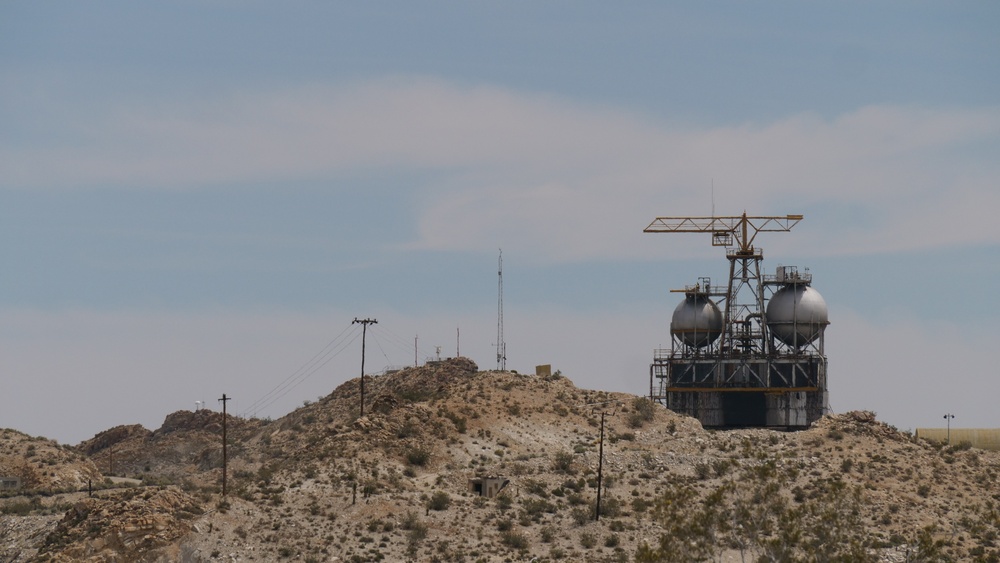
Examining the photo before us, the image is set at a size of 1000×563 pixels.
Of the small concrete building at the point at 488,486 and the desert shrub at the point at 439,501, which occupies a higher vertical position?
the small concrete building at the point at 488,486

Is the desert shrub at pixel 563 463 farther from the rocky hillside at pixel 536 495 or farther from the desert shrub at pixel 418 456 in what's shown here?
the desert shrub at pixel 418 456

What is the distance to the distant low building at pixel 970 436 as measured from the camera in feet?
318

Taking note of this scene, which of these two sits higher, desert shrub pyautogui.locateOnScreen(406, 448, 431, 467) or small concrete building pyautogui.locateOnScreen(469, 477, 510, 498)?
desert shrub pyautogui.locateOnScreen(406, 448, 431, 467)

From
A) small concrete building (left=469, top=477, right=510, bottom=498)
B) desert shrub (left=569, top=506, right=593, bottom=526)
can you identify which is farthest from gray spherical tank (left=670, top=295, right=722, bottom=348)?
desert shrub (left=569, top=506, right=593, bottom=526)

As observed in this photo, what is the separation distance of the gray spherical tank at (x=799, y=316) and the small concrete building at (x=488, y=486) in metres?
33.3

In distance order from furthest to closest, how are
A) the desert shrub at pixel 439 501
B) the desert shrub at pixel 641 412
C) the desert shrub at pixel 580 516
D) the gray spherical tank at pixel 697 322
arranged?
the gray spherical tank at pixel 697 322
the desert shrub at pixel 641 412
the desert shrub at pixel 439 501
the desert shrub at pixel 580 516

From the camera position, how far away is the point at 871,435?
91688 millimetres

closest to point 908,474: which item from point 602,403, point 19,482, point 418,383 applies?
point 602,403

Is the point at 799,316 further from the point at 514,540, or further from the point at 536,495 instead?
the point at 514,540

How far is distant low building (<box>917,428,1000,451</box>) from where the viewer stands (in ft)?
318

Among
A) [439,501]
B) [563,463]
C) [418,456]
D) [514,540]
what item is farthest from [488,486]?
[514,540]

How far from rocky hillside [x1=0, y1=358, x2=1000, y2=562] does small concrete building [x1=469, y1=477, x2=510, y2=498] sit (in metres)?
0.18

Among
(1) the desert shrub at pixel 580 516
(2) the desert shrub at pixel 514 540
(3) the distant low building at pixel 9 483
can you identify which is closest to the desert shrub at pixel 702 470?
A: (1) the desert shrub at pixel 580 516

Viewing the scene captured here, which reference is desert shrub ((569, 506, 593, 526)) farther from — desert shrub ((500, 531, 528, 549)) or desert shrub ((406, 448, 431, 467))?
desert shrub ((406, 448, 431, 467))
